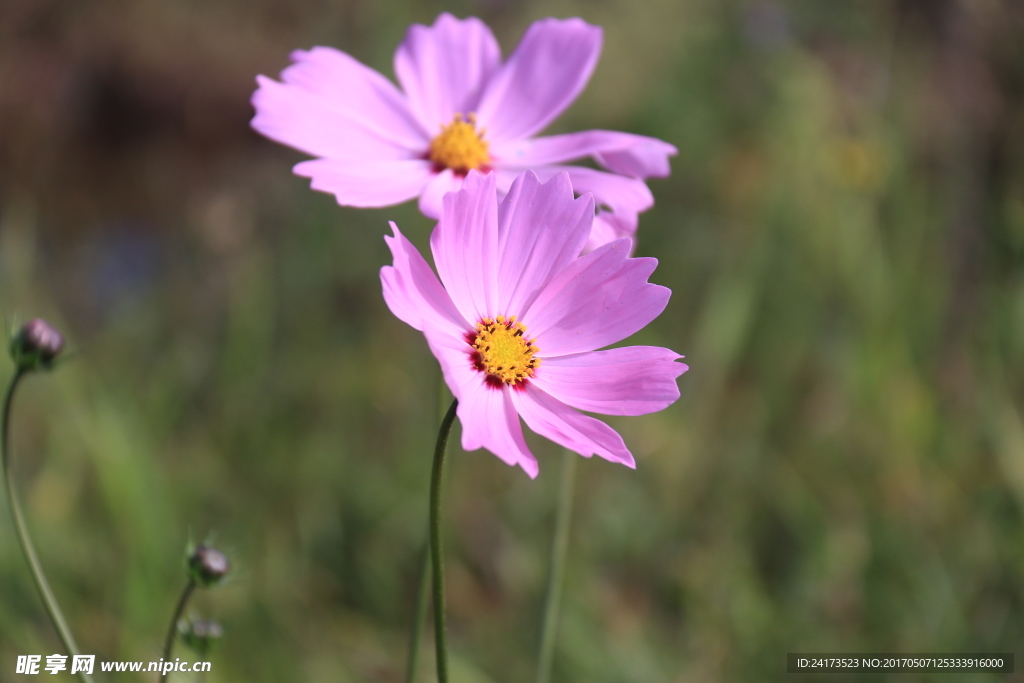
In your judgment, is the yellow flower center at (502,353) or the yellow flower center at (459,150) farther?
the yellow flower center at (459,150)

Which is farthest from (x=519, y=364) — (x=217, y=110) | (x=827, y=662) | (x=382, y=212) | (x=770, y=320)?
(x=217, y=110)

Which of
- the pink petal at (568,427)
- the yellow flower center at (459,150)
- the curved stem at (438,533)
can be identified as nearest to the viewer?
the curved stem at (438,533)

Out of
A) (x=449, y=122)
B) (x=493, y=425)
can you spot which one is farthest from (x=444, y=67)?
(x=493, y=425)

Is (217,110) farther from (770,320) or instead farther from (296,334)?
(770,320)

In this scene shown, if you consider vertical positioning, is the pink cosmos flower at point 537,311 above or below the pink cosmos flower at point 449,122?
below

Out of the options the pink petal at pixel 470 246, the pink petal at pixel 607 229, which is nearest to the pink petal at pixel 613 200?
the pink petal at pixel 607 229

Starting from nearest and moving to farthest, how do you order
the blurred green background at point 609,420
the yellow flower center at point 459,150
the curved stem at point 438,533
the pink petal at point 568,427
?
the curved stem at point 438,533, the pink petal at point 568,427, the yellow flower center at point 459,150, the blurred green background at point 609,420

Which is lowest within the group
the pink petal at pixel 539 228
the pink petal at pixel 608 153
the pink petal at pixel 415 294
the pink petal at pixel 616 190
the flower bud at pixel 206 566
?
the flower bud at pixel 206 566

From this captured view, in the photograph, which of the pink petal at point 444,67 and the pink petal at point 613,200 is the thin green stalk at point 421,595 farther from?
the pink petal at point 444,67
